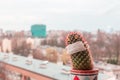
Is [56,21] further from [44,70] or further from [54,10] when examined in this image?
[44,70]

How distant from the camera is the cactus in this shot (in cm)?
50

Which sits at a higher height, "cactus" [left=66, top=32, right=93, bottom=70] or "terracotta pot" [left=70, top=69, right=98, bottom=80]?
"cactus" [left=66, top=32, right=93, bottom=70]

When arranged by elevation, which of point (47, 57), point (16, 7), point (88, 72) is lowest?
point (47, 57)

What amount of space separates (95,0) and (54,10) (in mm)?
439

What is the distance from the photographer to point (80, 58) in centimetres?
49

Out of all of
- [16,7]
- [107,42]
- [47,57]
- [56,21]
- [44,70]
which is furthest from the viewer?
[47,57]

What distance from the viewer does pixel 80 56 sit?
495 millimetres

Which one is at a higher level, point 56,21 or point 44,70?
point 56,21

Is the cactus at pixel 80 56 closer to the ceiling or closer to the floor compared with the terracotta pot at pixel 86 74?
closer to the ceiling

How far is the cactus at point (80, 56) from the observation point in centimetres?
50

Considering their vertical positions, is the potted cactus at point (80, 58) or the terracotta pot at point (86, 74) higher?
the potted cactus at point (80, 58)

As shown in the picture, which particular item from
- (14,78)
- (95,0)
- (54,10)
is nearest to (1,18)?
(54,10)

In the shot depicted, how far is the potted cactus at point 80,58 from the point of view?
1.63ft

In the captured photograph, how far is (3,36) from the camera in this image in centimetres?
367
